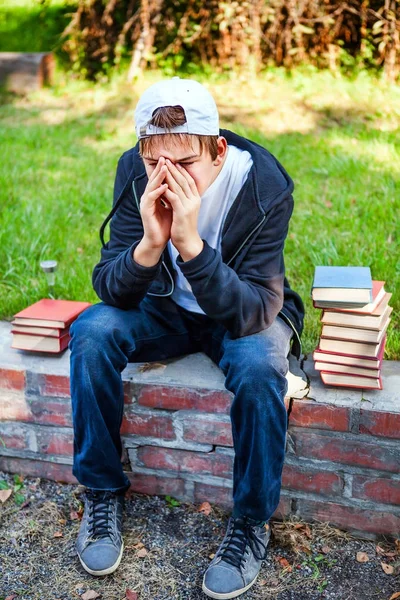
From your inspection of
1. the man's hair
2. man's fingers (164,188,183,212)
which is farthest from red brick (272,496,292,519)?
the man's hair

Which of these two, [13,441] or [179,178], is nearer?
[179,178]

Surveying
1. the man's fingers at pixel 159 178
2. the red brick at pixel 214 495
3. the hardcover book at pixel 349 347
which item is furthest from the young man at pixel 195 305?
the red brick at pixel 214 495

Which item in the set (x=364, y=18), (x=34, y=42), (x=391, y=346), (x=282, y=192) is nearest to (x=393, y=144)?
(x=364, y=18)

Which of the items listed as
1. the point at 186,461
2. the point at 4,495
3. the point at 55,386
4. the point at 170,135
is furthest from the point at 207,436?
the point at 170,135

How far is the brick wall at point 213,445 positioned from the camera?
218 cm

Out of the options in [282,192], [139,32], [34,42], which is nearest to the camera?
[282,192]

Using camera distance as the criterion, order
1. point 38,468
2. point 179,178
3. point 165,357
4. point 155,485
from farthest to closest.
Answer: point 38,468 < point 155,485 < point 165,357 < point 179,178

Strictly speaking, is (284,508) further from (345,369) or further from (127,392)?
(127,392)

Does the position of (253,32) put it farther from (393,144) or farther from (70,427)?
(70,427)

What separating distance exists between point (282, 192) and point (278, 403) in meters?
0.67

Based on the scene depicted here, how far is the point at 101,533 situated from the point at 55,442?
Result: 0.45 m

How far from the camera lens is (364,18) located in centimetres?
525

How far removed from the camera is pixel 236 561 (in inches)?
83.0

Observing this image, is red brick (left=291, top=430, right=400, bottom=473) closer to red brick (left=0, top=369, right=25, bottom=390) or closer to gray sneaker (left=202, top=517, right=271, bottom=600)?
gray sneaker (left=202, top=517, right=271, bottom=600)
